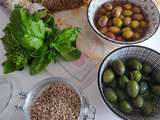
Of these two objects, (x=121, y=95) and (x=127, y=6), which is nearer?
(x=121, y=95)

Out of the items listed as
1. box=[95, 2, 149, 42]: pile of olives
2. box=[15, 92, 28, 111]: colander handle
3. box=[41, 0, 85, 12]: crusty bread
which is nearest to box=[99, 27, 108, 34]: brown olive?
box=[95, 2, 149, 42]: pile of olives

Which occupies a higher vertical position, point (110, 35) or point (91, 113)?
point (110, 35)

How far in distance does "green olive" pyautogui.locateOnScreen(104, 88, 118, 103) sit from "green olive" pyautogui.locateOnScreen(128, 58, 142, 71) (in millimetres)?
81

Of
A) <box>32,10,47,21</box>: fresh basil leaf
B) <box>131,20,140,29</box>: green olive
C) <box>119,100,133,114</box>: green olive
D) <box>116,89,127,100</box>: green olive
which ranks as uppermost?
<box>32,10,47,21</box>: fresh basil leaf

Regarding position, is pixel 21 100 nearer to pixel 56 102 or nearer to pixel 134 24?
pixel 56 102

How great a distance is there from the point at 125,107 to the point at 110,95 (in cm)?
4

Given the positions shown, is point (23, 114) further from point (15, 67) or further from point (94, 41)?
point (94, 41)

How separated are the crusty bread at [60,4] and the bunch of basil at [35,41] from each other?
64 mm

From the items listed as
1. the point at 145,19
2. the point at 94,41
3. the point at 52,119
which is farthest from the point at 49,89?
the point at 145,19

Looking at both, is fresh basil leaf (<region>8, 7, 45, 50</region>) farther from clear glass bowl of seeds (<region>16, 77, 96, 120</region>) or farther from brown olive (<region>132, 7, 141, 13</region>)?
brown olive (<region>132, 7, 141, 13</region>)

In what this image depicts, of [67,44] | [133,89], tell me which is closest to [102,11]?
[67,44]

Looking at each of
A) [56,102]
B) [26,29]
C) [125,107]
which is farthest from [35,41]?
[125,107]

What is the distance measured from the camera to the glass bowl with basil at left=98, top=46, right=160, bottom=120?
2.10 feet

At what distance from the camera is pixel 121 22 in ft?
2.46
